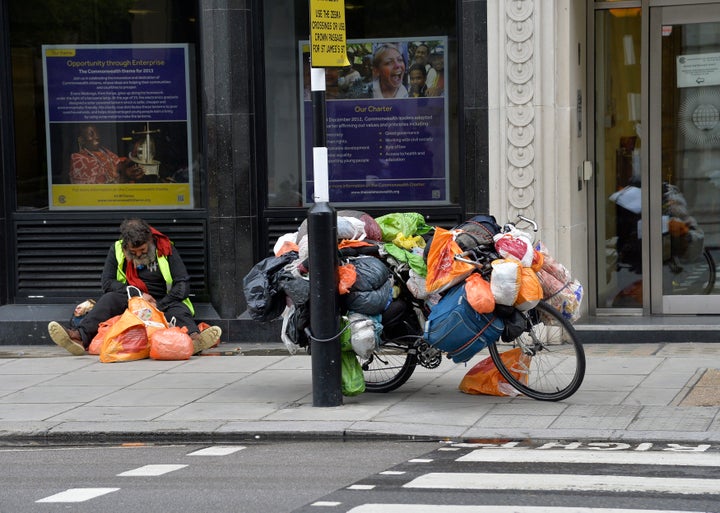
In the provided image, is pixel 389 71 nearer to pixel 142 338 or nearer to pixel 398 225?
pixel 398 225

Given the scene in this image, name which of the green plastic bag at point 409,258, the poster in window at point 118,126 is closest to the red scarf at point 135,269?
the poster in window at point 118,126

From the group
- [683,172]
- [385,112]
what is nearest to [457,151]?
[385,112]

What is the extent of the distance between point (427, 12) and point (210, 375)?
4.01 meters

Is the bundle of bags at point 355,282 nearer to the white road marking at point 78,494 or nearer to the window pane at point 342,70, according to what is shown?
the white road marking at point 78,494

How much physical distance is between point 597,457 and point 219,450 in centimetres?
230

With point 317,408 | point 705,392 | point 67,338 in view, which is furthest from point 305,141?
point 705,392

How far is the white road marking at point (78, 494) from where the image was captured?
21.1 feet

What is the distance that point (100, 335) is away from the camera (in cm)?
1155

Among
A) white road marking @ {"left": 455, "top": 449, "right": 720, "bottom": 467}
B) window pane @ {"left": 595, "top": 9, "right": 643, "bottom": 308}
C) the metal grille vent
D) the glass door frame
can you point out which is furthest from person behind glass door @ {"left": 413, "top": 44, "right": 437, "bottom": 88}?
white road marking @ {"left": 455, "top": 449, "right": 720, "bottom": 467}

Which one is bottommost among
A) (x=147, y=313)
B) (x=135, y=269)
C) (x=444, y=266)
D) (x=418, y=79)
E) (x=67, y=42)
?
(x=147, y=313)

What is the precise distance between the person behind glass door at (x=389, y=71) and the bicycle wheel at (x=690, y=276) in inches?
119

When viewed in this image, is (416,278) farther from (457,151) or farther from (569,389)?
(457,151)

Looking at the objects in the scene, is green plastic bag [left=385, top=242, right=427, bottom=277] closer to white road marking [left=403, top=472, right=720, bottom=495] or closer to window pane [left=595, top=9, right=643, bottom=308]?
white road marking [left=403, top=472, right=720, bottom=495]

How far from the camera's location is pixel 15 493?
6.68 metres
